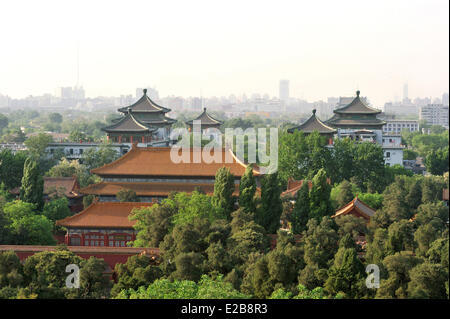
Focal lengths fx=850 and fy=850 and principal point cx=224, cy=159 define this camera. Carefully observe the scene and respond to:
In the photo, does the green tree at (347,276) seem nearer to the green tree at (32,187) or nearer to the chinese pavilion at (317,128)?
the green tree at (32,187)

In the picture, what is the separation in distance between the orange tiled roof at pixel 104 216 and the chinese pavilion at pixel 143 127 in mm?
25628

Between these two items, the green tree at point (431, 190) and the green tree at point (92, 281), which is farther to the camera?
the green tree at point (431, 190)

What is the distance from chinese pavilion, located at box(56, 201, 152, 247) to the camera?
32.1 meters

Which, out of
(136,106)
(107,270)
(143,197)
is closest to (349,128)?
(136,106)

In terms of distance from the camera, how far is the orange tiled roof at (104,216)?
A: 106 ft

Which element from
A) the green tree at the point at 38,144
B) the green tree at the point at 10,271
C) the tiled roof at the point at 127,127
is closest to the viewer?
the green tree at the point at 10,271

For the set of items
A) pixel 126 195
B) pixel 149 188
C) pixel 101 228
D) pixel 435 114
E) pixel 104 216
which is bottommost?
pixel 101 228

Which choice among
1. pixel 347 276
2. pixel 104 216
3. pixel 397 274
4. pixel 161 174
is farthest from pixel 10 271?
pixel 161 174

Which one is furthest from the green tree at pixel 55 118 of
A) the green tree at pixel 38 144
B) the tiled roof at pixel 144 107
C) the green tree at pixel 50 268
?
the green tree at pixel 50 268

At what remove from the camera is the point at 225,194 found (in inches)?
1244

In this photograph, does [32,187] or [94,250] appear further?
[32,187]

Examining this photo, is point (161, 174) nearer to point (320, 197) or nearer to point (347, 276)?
point (320, 197)

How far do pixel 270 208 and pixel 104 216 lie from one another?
6.40m

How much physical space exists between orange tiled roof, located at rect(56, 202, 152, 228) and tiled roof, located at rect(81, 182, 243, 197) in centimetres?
252
